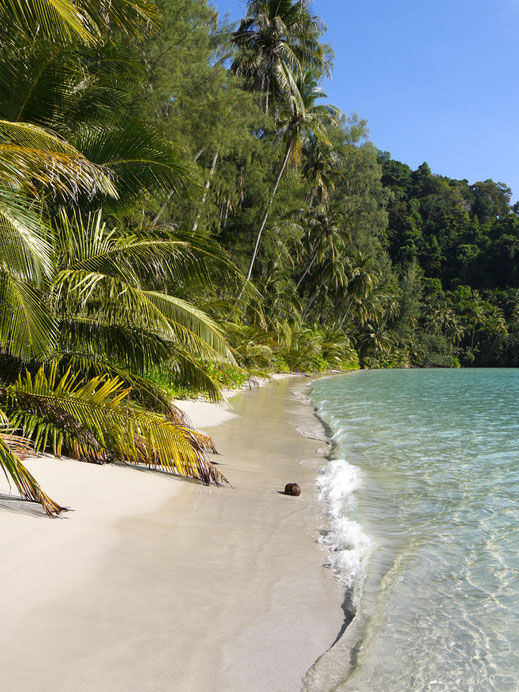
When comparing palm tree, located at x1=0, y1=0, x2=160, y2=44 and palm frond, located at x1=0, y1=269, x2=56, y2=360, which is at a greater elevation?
palm tree, located at x1=0, y1=0, x2=160, y2=44

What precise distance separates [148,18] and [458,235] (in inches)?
3413

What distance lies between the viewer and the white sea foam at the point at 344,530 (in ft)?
13.2

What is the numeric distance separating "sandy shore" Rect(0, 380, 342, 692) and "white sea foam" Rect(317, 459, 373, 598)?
13 cm

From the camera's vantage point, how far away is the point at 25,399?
5.49m

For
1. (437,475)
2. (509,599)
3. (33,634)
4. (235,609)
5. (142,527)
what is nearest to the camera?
(33,634)

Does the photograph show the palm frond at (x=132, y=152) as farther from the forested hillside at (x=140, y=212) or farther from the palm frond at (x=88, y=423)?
the palm frond at (x=88, y=423)

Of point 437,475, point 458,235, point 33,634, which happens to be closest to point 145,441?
point 33,634

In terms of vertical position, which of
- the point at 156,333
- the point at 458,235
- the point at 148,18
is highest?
the point at 458,235

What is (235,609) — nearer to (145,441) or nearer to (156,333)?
(145,441)

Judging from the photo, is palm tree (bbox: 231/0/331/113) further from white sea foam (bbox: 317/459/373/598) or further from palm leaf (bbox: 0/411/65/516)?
palm leaf (bbox: 0/411/65/516)

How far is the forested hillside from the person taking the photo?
505cm

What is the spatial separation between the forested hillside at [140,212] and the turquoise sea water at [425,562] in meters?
1.94

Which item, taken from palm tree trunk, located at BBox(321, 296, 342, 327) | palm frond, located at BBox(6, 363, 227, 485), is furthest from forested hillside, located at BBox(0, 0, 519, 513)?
palm tree trunk, located at BBox(321, 296, 342, 327)

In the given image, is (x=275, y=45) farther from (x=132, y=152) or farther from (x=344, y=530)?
(x=344, y=530)
